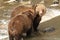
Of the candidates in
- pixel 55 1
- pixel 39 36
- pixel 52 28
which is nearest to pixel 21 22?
pixel 39 36

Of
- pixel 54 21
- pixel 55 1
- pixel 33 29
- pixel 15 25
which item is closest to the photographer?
pixel 15 25

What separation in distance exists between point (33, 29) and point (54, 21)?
127cm

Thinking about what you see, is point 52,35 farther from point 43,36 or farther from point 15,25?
point 15,25

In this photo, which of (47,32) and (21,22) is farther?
(47,32)

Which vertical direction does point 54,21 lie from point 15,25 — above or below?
below

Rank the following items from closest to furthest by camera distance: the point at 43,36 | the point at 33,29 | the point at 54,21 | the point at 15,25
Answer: the point at 15,25 < the point at 43,36 < the point at 33,29 < the point at 54,21

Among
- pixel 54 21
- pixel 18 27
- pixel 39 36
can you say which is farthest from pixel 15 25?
pixel 54 21

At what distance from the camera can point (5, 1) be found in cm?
1257

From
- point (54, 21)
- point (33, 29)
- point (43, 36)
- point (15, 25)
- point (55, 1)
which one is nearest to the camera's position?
point (15, 25)

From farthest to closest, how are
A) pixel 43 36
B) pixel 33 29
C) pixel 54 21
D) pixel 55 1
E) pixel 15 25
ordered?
pixel 55 1 → pixel 54 21 → pixel 33 29 → pixel 43 36 → pixel 15 25

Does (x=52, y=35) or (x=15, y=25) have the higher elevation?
(x=15, y=25)

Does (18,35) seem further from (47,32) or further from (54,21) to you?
(54,21)

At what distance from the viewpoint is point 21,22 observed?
543 cm

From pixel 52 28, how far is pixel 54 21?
33.0 inches
